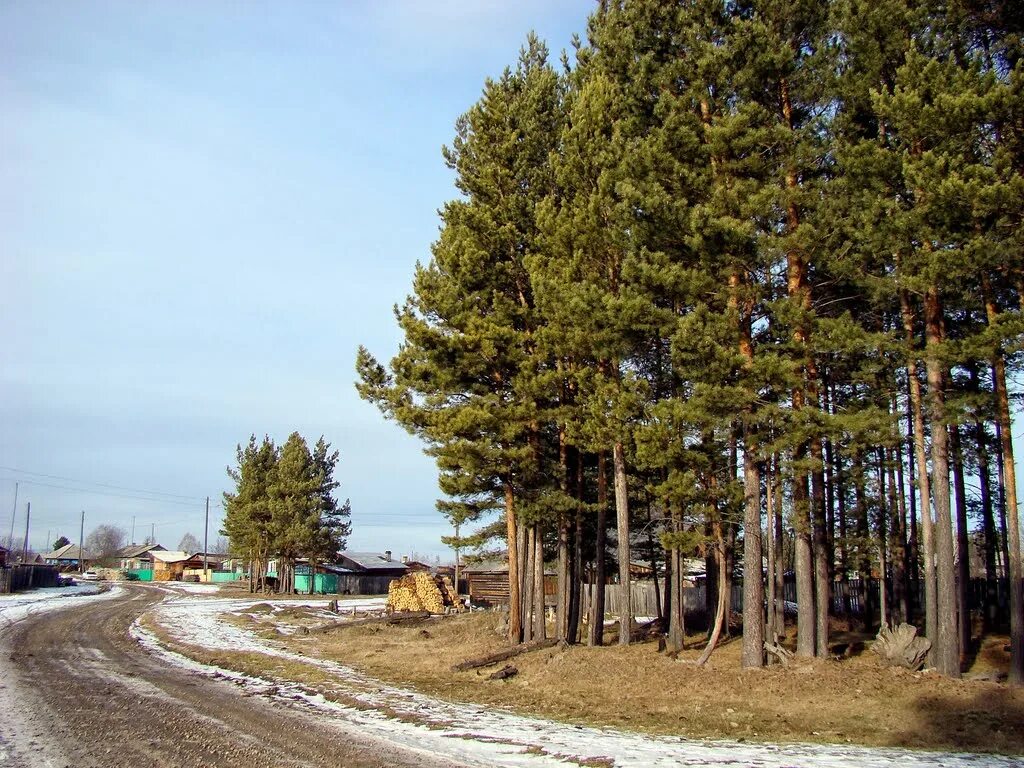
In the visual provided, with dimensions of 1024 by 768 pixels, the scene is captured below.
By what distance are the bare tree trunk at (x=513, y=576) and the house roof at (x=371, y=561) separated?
193 feet

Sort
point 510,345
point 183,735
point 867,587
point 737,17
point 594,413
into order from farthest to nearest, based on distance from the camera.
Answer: point 867,587
point 510,345
point 594,413
point 737,17
point 183,735

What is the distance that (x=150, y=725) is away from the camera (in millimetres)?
11961

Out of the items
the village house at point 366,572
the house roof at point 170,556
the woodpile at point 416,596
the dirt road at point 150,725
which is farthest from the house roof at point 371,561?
the dirt road at point 150,725

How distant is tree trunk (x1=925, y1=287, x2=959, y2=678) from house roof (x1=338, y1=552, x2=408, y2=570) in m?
69.6

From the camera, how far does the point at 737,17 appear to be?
55.7 ft

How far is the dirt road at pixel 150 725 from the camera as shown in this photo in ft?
32.5

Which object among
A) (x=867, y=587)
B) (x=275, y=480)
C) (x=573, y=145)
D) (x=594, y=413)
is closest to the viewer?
(x=594, y=413)

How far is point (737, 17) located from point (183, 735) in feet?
55.3

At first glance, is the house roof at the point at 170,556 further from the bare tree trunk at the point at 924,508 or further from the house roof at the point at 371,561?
the bare tree trunk at the point at 924,508

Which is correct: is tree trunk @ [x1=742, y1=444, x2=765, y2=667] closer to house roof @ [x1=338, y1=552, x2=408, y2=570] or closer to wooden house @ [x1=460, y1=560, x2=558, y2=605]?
wooden house @ [x1=460, y1=560, x2=558, y2=605]

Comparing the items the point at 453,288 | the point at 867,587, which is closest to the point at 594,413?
the point at 453,288

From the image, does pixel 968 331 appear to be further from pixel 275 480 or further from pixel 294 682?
pixel 275 480

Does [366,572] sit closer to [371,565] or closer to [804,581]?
[371,565]

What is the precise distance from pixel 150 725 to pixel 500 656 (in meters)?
10.5
